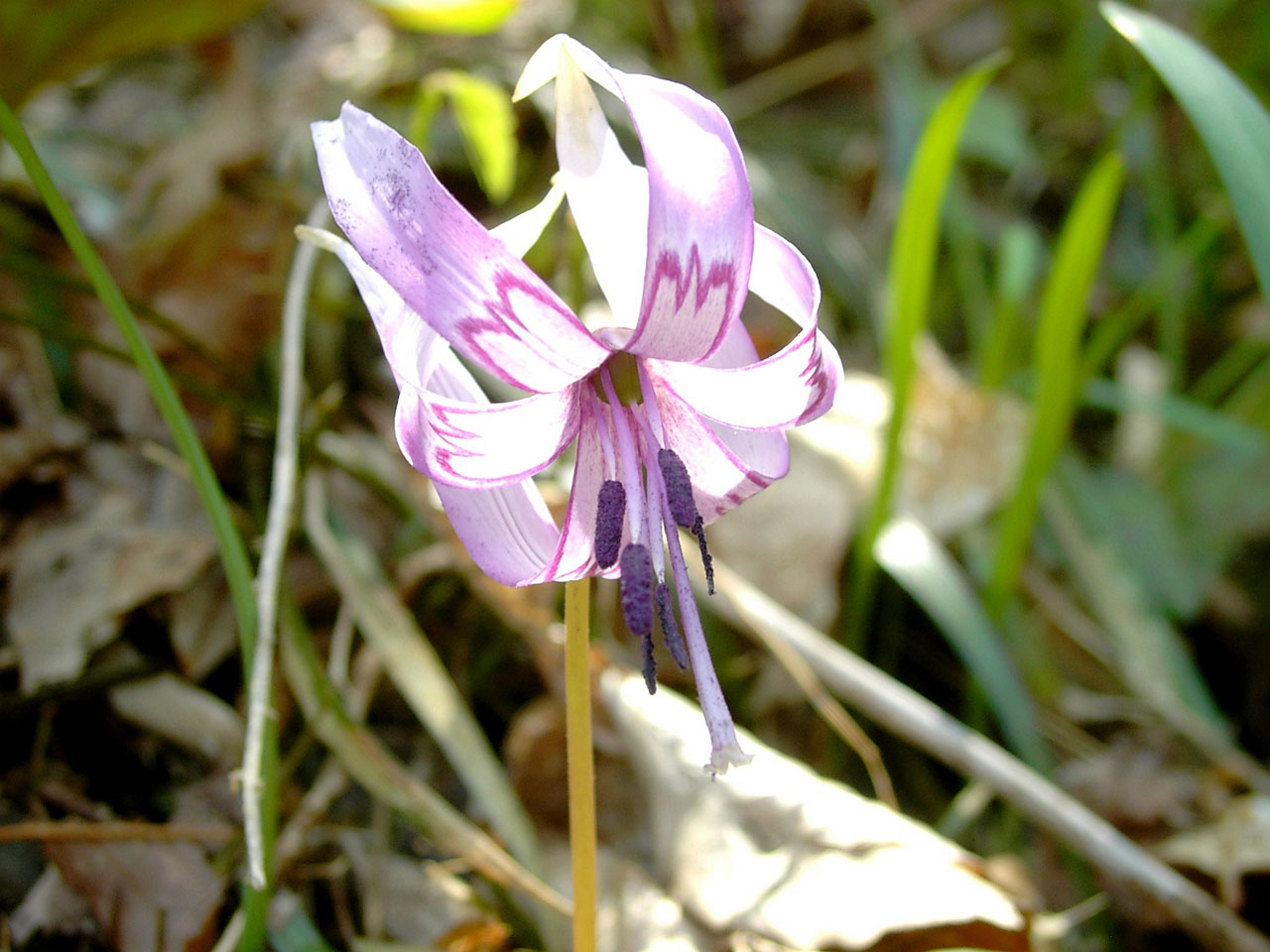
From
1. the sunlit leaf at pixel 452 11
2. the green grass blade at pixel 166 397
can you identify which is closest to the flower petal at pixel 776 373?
the green grass blade at pixel 166 397

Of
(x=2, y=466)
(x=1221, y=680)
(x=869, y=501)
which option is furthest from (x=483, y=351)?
(x=1221, y=680)

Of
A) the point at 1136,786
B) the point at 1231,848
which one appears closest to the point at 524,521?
the point at 1231,848

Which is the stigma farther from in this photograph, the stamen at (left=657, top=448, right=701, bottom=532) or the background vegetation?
the background vegetation

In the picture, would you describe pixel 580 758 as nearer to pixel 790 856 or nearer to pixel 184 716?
pixel 790 856

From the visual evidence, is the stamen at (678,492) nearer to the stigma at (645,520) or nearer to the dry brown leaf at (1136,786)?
the stigma at (645,520)

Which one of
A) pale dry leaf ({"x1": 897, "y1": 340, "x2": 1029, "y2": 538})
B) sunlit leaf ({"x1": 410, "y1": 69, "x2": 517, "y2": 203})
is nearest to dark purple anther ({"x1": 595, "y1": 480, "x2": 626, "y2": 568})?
sunlit leaf ({"x1": 410, "y1": 69, "x2": 517, "y2": 203})
